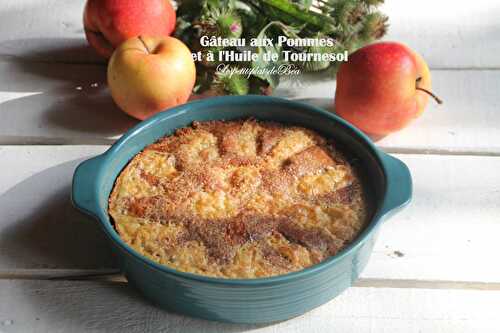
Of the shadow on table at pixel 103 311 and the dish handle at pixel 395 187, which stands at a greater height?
the dish handle at pixel 395 187

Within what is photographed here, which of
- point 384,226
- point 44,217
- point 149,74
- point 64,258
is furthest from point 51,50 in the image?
point 384,226

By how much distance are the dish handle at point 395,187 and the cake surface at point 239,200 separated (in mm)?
68

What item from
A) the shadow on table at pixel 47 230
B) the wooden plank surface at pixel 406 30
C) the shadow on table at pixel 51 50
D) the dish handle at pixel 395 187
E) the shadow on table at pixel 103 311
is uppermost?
the wooden plank surface at pixel 406 30

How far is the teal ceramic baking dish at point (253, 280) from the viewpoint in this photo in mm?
1032

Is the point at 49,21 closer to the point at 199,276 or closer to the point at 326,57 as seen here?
the point at 326,57

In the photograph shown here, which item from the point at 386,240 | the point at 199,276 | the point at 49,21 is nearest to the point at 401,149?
the point at 386,240

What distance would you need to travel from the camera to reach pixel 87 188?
1.16 m

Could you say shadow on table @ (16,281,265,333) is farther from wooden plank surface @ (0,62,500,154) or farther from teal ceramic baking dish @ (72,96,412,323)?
wooden plank surface @ (0,62,500,154)

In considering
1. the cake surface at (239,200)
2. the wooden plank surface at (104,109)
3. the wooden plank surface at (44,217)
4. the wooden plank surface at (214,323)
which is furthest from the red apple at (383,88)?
the wooden plank surface at (44,217)

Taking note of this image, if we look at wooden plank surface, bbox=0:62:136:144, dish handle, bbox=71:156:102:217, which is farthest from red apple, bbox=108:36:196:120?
dish handle, bbox=71:156:102:217

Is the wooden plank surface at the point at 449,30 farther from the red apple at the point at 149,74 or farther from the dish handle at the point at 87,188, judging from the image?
the dish handle at the point at 87,188

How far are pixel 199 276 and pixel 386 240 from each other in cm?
42

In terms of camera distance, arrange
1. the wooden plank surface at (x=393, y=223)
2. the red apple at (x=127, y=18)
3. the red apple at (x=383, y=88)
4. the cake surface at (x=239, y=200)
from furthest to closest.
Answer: the red apple at (x=127, y=18) → the red apple at (x=383, y=88) → the wooden plank surface at (x=393, y=223) → the cake surface at (x=239, y=200)

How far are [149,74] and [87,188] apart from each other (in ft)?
1.22
